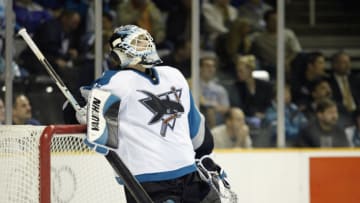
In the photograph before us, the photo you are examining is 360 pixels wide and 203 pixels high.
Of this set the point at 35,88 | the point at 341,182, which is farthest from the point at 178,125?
the point at 341,182

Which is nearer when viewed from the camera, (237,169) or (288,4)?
(237,169)

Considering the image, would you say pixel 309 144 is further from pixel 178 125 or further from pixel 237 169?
pixel 178 125

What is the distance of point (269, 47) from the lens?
654 cm

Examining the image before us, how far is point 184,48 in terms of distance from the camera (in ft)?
21.0

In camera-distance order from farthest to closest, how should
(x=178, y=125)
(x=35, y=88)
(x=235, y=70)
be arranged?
1. (x=235, y=70)
2. (x=35, y=88)
3. (x=178, y=125)

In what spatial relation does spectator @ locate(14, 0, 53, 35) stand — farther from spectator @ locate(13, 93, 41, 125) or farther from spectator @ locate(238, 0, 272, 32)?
spectator @ locate(238, 0, 272, 32)

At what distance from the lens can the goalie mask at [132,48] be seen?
3836 millimetres

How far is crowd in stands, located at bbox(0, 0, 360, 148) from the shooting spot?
6.23 metres

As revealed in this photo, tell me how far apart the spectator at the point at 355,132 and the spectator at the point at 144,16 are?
1.30 metres

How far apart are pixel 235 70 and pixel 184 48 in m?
0.36

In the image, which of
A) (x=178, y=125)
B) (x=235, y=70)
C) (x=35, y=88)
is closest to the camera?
(x=178, y=125)

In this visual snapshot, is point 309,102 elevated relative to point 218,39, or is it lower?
lower

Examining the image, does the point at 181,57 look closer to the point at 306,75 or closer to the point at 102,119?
the point at 306,75

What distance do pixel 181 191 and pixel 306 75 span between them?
9.74 ft
